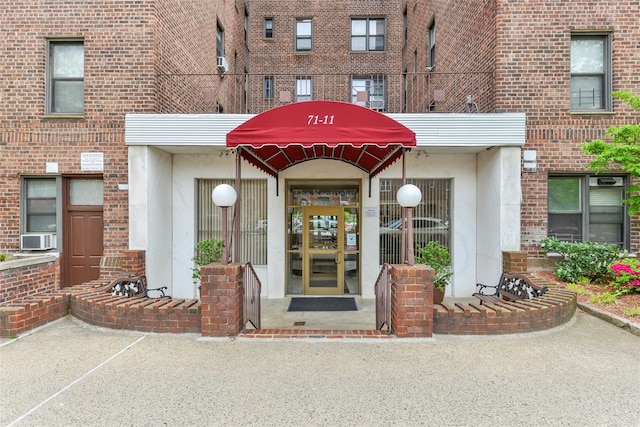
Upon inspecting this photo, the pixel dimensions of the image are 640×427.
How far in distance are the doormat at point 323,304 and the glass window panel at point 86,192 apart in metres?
4.90

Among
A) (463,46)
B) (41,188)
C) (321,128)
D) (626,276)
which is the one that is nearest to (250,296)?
(321,128)

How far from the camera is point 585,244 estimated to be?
7.38 meters

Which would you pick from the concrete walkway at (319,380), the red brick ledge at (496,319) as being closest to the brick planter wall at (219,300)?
the concrete walkway at (319,380)

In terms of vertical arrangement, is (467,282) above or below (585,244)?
below

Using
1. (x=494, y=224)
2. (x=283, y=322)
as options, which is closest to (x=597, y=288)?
(x=494, y=224)

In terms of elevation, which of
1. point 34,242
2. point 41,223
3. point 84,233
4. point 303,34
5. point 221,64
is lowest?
point 34,242

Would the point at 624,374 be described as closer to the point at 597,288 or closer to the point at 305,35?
the point at 597,288

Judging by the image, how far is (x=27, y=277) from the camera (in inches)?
261

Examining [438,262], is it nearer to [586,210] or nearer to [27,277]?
[586,210]

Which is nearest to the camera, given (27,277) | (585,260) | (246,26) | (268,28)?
(27,277)

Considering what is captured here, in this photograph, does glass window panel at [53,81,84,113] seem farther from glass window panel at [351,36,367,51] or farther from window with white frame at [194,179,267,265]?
glass window panel at [351,36,367,51]

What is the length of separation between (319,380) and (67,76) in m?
8.44

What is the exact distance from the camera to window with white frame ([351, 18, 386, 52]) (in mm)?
17875

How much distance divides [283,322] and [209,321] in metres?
2.07
